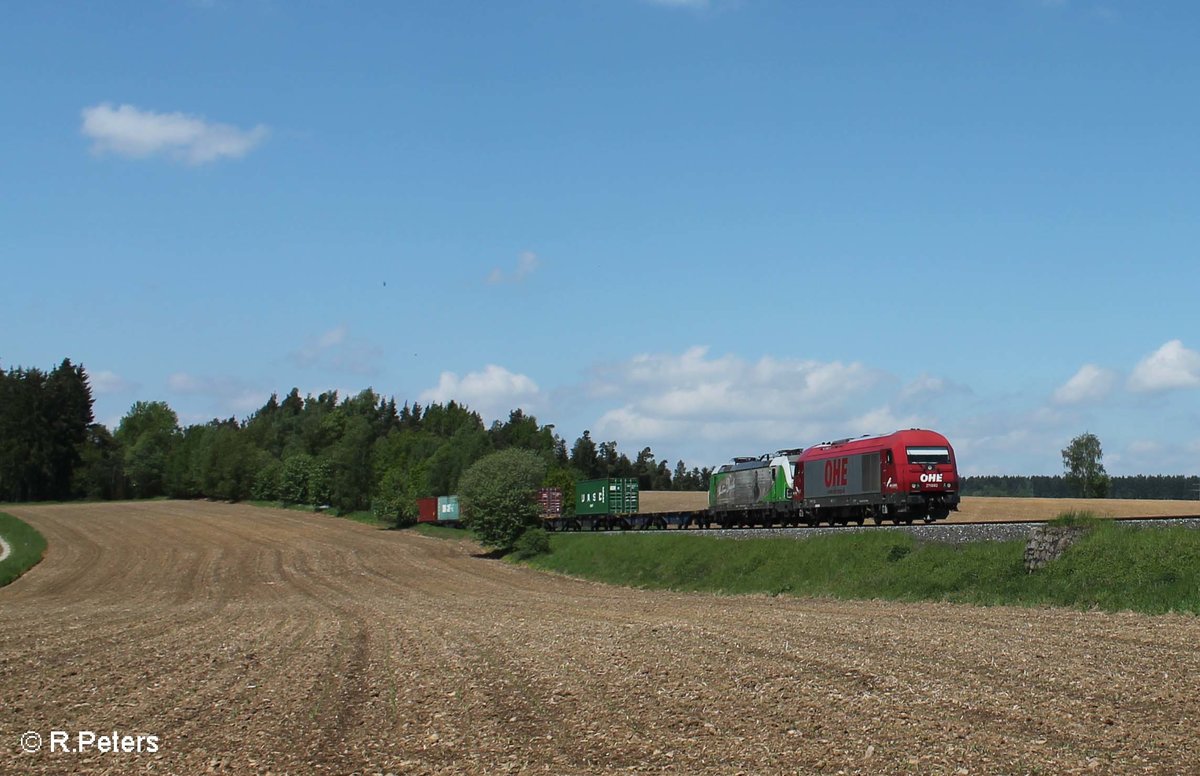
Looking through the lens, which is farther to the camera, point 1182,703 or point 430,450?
point 430,450

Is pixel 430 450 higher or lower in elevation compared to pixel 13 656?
higher

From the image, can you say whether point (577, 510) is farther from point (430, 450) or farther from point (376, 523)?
point (430, 450)

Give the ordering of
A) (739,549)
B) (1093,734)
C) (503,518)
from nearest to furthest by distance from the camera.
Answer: (1093,734) → (739,549) → (503,518)

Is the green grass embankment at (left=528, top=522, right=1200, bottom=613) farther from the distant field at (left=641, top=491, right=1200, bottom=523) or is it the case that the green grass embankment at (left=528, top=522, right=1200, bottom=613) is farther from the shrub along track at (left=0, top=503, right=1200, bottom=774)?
the distant field at (left=641, top=491, right=1200, bottom=523)

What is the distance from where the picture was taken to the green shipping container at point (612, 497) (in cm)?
7194

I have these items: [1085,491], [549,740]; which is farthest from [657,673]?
[1085,491]

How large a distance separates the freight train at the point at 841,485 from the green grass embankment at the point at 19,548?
36.5m

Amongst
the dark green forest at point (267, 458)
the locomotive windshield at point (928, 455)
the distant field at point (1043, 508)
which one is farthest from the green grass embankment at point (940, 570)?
the dark green forest at point (267, 458)

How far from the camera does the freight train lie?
42031 mm

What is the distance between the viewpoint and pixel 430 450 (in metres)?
125

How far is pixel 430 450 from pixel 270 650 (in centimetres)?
10612

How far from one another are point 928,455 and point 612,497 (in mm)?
32961

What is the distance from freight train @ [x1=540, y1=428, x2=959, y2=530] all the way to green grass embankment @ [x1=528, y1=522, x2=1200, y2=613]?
19.1 feet

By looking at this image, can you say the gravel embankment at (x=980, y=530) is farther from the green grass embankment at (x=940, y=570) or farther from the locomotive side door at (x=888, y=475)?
the locomotive side door at (x=888, y=475)
